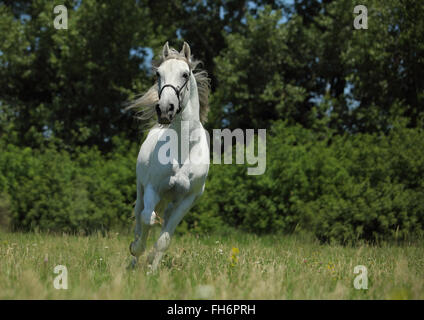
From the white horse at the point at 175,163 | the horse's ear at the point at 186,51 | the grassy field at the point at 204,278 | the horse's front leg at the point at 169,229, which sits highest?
the horse's ear at the point at 186,51

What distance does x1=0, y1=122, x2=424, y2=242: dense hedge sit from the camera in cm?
1045

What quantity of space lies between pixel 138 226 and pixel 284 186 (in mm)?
6246

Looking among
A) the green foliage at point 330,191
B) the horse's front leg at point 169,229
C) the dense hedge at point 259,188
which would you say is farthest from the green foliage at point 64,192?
the horse's front leg at point 169,229

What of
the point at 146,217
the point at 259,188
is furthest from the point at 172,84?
the point at 259,188

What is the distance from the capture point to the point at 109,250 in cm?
654

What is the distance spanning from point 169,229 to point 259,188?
6795 mm

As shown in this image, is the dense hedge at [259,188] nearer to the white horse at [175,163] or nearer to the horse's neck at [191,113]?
the white horse at [175,163]

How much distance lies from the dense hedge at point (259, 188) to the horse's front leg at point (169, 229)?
535cm

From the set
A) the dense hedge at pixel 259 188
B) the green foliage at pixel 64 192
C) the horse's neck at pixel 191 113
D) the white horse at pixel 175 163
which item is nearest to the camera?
the white horse at pixel 175 163

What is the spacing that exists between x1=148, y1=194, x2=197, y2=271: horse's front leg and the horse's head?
1061 millimetres

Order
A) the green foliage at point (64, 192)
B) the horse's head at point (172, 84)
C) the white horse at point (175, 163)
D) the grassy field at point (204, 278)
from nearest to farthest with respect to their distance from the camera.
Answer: the grassy field at point (204, 278) < the horse's head at point (172, 84) < the white horse at point (175, 163) < the green foliage at point (64, 192)

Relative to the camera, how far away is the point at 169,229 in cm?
501

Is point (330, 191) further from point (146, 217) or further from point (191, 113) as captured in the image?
point (146, 217)

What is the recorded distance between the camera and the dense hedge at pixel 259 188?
10.4m
